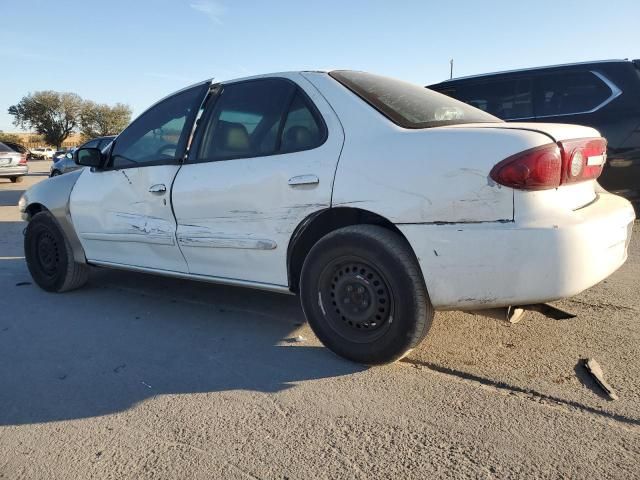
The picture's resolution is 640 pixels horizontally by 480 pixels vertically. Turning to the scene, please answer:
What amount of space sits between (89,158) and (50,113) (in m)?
69.6

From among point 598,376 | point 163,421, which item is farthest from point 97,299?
point 598,376

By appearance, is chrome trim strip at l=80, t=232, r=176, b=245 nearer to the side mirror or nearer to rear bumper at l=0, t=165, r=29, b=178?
the side mirror

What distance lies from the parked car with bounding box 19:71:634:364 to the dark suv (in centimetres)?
249

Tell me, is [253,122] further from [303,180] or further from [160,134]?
[160,134]

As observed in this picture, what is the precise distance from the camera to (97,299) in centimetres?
461

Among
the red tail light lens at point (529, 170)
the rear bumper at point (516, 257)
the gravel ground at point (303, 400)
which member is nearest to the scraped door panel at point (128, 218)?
the gravel ground at point (303, 400)

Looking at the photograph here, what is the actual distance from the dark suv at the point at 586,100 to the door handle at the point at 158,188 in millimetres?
4165

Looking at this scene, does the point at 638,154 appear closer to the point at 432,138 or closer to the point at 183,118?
the point at 432,138

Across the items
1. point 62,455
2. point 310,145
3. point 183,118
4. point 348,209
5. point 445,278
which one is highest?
point 183,118

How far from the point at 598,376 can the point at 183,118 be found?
3143 mm

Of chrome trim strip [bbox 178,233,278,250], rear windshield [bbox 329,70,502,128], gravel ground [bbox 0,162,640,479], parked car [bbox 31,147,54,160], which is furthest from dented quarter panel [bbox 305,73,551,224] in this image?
parked car [bbox 31,147,54,160]

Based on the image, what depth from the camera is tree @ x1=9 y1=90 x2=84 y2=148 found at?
63.5 meters

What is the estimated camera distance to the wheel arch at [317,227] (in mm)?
2964

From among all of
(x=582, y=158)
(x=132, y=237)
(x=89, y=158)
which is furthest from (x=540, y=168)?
(x=89, y=158)
